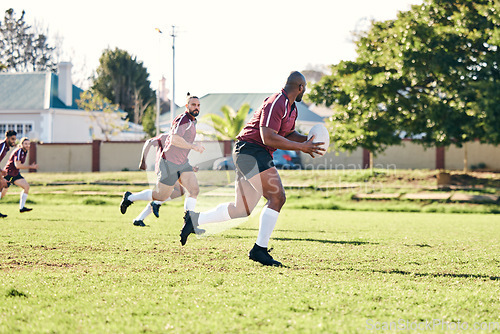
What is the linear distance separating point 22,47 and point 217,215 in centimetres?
6199

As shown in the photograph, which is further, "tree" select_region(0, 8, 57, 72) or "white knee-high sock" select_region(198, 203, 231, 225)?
"tree" select_region(0, 8, 57, 72)

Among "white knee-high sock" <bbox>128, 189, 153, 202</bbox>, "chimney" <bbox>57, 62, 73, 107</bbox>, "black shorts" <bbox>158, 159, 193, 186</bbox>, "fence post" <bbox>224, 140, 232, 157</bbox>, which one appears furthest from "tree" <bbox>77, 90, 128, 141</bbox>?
"black shorts" <bbox>158, 159, 193, 186</bbox>

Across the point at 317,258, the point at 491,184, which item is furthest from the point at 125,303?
the point at 491,184

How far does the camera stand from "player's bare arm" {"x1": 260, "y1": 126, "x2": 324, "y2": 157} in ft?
18.5

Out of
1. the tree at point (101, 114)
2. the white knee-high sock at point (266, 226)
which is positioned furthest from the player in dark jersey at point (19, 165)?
the tree at point (101, 114)

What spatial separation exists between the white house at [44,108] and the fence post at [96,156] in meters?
6.30

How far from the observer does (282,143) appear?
5645 mm

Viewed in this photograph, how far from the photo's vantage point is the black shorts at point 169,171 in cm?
884

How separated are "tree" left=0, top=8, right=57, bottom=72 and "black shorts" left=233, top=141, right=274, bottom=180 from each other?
197 ft

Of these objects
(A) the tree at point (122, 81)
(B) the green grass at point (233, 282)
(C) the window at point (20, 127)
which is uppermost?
(A) the tree at point (122, 81)

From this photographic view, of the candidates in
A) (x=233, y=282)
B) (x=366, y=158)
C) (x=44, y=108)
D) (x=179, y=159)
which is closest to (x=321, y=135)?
(x=233, y=282)

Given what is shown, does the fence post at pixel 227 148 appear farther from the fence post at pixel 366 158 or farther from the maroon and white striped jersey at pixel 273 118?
the maroon and white striped jersey at pixel 273 118

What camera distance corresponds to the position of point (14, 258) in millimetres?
6121

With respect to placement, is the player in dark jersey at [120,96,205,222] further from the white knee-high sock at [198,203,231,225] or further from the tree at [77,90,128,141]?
the tree at [77,90,128,141]
